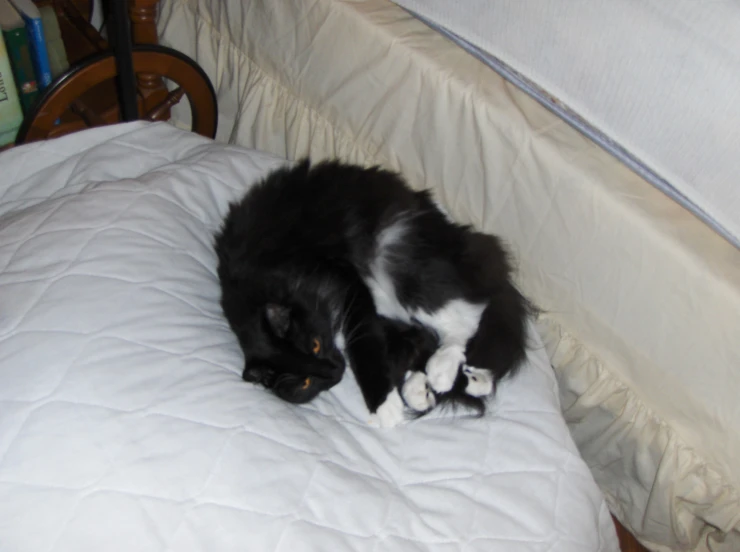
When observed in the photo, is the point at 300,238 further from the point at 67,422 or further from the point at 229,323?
the point at 67,422

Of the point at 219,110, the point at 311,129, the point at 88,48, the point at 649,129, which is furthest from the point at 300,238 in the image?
the point at 88,48

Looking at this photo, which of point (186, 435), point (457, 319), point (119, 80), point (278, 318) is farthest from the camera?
point (119, 80)

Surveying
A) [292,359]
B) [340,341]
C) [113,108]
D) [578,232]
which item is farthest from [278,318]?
[113,108]

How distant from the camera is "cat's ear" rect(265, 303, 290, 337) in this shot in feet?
3.79

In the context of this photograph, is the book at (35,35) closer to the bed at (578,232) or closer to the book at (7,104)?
the book at (7,104)

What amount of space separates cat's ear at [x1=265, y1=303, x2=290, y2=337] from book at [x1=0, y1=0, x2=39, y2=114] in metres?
0.84

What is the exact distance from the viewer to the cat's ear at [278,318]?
1154mm

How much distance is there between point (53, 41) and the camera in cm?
165

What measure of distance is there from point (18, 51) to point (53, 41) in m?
0.16

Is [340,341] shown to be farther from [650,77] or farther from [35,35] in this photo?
[35,35]

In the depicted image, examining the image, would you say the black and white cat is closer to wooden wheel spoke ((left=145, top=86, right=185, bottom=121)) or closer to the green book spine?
wooden wheel spoke ((left=145, top=86, right=185, bottom=121))

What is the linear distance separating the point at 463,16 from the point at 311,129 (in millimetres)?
524

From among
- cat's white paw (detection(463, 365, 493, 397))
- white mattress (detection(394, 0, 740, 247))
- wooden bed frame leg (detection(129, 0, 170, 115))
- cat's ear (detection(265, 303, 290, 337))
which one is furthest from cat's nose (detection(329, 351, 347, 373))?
Answer: wooden bed frame leg (detection(129, 0, 170, 115))

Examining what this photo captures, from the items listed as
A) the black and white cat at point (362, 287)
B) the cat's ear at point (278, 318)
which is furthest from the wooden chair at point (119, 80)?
the cat's ear at point (278, 318)
